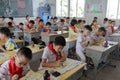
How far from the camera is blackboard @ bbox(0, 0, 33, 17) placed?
29.7 ft

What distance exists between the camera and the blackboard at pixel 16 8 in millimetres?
9039

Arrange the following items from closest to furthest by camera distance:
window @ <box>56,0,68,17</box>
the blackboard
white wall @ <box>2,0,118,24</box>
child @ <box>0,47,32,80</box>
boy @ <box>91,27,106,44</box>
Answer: child @ <box>0,47,32,80</box>
boy @ <box>91,27,106,44</box>
the blackboard
white wall @ <box>2,0,118,24</box>
window @ <box>56,0,68,17</box>

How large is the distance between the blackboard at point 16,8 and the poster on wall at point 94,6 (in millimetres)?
4052

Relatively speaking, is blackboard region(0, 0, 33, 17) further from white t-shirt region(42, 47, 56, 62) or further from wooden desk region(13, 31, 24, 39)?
white t-shirt region(42, 47, 56, 62)

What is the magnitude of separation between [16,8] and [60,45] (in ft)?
26.7

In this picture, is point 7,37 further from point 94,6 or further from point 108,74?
point 94,6

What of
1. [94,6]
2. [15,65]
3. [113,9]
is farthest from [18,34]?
[113,9]

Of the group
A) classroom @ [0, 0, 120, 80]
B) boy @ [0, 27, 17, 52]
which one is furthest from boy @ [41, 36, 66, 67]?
boy @ [0, 27, 17, 52]

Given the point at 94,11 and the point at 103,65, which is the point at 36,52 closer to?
the point at 103,65

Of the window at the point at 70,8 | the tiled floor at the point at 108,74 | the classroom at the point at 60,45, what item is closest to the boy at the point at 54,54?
the classroom at the point at 60,45

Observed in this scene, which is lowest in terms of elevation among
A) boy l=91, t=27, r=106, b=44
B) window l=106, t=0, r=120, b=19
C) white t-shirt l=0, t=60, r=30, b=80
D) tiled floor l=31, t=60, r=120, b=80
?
tiled floor l=31, t=60, r=120, b=80

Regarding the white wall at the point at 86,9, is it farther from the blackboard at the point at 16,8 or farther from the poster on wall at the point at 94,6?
the blackboard at the point at 16,8

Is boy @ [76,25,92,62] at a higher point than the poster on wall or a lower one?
lower

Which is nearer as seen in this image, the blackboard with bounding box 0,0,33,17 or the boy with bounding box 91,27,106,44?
the boy with bounding box 91,27,106,44
